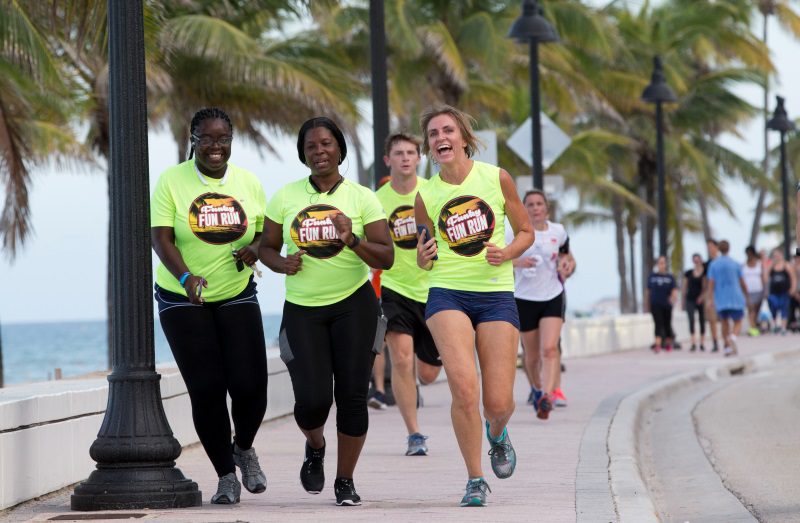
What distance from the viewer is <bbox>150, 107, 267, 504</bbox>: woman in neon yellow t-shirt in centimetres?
704

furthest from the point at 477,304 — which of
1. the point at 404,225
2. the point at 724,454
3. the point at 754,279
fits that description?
the point at 754,279

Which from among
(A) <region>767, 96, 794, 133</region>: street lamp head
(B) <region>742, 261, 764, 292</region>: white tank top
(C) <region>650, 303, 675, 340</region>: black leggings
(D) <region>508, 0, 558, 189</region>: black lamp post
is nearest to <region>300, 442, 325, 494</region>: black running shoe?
(D) <region>508, 0, 558, 189</region>: black lamp post

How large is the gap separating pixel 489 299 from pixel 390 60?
24.0m

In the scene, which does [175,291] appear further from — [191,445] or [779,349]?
[779,349]

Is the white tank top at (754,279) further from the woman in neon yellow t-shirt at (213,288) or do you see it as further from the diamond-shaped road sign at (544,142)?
the woman in neon yellow t-shirt at (213,288)

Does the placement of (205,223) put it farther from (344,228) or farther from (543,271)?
(543,271)

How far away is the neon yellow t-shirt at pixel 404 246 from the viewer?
952 cm

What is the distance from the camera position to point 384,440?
10.5 m

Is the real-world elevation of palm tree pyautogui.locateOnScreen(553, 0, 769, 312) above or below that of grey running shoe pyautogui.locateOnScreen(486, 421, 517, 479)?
above

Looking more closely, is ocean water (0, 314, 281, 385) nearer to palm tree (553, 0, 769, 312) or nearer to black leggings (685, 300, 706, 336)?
palm tree (553, 0, 769, 312)

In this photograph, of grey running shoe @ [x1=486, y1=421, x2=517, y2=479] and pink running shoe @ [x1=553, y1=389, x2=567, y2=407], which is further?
pink running shoe @ [x1=553, y1=389, x2=567, y2=407]

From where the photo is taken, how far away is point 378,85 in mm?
13812

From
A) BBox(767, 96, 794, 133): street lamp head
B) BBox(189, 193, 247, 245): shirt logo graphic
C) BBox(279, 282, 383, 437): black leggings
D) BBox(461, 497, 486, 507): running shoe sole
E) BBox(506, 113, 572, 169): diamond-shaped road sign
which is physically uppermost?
BBox(767, 96, 794, 133): street lamp head

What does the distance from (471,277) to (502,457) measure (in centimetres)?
90
